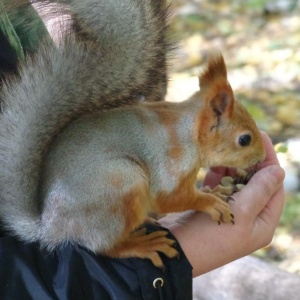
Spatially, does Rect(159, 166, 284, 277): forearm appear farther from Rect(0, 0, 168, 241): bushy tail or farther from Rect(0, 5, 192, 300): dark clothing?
Rect(0, 0, 168, 241): bushy tail

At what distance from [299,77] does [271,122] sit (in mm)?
415

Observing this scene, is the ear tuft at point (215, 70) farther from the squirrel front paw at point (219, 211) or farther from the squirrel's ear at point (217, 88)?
the squirrel front paw at point (219, 211)

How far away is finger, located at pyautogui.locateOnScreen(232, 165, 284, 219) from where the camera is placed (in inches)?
49.9

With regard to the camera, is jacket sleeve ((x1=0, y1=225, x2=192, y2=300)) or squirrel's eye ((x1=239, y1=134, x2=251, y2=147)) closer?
jacket sleeve ((x1=0, y1=225, x2=192, y2=300))

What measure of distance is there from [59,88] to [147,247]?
0.95 ft

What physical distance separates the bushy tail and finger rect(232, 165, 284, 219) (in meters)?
0.33

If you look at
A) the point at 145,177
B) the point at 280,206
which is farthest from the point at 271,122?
the point at 145,177

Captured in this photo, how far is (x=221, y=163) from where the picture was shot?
1221mm

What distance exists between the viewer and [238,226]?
4.11 feet

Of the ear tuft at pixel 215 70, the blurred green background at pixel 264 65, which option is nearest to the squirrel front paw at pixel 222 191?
the ear tuft at pixel 215 70

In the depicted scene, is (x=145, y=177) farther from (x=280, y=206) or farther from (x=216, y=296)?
(x=216, y=296)

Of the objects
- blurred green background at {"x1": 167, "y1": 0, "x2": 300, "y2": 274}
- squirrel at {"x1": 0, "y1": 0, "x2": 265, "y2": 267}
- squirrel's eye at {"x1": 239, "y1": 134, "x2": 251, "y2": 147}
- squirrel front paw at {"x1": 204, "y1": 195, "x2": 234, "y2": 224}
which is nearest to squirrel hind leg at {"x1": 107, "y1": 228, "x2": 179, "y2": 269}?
squirrel at {"x1": 0, "y1": 0, "x2": 265, "y2": 267}

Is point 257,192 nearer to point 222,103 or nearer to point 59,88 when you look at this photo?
point 222,103

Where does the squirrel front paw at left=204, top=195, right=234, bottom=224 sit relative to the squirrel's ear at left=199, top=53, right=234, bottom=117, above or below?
below
